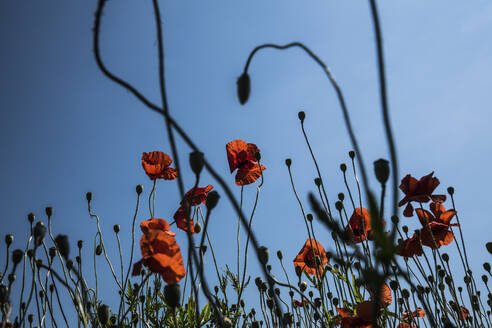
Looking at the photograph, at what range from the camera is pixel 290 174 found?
2.79 m

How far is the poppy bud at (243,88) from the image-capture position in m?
0.80

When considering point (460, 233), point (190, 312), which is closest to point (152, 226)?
point (190, 312)

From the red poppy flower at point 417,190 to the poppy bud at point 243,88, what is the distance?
1.97 meters

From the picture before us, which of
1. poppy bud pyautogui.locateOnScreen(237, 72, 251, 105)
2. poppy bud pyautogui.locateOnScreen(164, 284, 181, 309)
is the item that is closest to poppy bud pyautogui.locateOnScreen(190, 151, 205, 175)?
poppy bud pyautogui.locateOnScreen(237, 72, 251, 105)

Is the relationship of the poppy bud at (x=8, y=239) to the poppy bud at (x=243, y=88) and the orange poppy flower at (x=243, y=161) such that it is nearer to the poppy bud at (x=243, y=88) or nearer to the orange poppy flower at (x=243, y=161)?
the orange poppy flower at (x=243, y=161)

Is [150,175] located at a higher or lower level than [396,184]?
higher

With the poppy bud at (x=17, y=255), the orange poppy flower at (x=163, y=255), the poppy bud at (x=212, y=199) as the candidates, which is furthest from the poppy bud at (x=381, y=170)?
the poppy bud at (x=17, y=255)

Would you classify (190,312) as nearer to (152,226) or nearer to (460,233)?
(152,226)

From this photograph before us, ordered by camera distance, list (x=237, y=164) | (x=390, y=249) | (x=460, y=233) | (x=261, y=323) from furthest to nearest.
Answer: (x=261, y=323) → (x=237, y=164) → (x=460, y=233) → (x=390, y=249)

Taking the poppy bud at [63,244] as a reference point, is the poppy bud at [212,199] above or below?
above

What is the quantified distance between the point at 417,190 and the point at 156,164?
166cm

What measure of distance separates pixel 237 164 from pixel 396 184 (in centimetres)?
247

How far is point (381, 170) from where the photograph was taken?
0.69 m

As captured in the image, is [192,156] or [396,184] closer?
[396,184]
